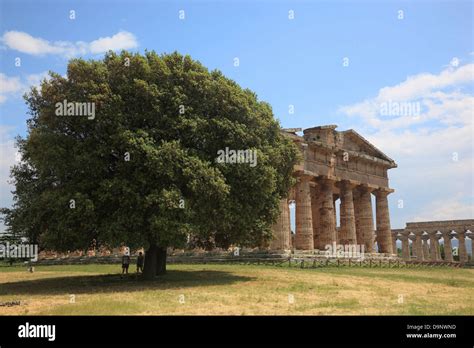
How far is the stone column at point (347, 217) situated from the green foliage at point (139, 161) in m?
27.4

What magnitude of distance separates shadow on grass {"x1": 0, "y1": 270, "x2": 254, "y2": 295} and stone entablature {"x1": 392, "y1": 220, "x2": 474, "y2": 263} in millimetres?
53471

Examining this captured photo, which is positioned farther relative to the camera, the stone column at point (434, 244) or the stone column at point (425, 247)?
the stone column at point (425, 247)

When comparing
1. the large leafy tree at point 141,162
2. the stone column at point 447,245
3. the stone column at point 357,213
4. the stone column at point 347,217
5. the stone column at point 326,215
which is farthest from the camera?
the stone column at point 447,245

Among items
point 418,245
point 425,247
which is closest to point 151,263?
point 418,245

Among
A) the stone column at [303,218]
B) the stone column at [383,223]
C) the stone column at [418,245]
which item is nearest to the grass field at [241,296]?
the stone column at [303,218]

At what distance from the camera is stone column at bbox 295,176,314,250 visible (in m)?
45.4

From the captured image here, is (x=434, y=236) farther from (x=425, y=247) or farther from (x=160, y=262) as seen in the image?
(x=160, y=262)

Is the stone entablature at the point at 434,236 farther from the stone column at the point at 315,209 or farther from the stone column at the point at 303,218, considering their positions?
the stone column at the point at 303,218

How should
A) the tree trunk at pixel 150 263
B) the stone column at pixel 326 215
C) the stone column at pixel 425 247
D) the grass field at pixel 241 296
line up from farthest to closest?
the stone column at pixel 425 247, the stone column at pixel 326 215, the tree trunk at pixel 150 263, the grass field at pixel 241 296

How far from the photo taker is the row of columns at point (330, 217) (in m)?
45.3

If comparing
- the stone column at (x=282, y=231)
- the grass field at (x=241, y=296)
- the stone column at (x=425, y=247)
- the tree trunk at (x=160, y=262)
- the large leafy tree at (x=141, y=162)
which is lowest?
the stone column at (x=425, y=247)
